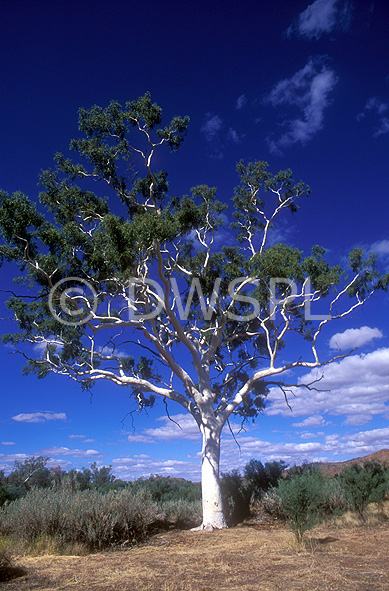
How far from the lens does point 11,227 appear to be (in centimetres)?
1127

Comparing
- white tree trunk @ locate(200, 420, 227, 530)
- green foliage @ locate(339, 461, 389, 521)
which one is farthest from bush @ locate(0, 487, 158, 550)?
green foliage @ locate(339, 461, 389, 521)

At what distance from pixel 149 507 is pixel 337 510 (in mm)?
5833

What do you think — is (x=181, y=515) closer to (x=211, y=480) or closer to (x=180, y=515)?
→ (x=180, y=515)

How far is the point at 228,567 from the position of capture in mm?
6172

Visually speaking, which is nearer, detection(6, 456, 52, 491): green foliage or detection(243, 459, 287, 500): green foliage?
detection(243, 459, 287, 500): green foliage

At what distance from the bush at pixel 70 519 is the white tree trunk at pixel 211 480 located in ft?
11.1

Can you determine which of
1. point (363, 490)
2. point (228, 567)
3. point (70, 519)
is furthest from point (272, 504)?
point (228, 567)

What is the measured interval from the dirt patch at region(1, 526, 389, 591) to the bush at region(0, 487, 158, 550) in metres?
0.63

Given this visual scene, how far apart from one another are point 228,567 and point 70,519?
3.80 meters

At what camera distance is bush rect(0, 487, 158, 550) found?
8250mm

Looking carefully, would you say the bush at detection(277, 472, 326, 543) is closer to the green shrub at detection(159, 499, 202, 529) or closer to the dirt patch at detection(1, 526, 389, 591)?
Result: the dirt patch at detection(1, 526, 389, 591)

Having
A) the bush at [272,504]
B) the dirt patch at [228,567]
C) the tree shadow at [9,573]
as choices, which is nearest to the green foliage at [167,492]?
the bush at [272,504]

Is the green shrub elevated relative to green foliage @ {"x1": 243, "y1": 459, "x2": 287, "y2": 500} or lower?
lower

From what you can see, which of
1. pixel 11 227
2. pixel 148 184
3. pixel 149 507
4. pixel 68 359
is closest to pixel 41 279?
pixel 11 227
